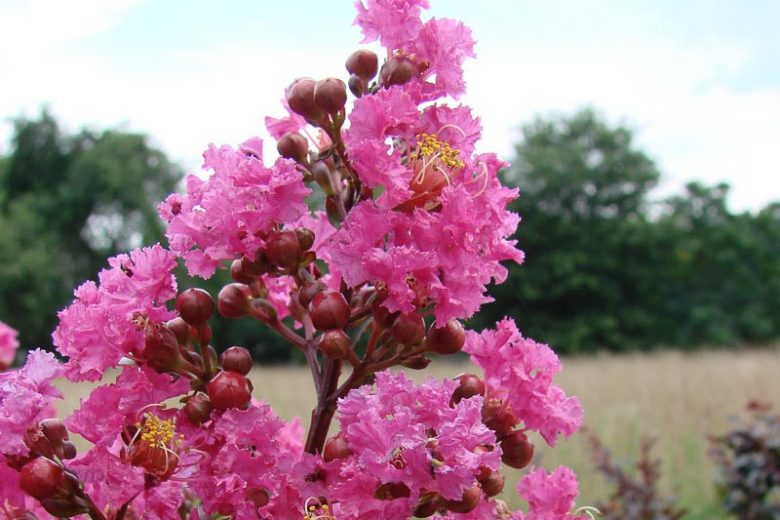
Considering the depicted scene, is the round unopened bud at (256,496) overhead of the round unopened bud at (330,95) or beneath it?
beneath

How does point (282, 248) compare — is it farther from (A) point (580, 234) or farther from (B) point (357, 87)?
(A) point (580, 234)

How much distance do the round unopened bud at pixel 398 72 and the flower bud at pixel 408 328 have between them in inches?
12.7

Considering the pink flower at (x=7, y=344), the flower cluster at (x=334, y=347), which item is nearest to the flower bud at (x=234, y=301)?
the flower cluster at (x=334, y=347)

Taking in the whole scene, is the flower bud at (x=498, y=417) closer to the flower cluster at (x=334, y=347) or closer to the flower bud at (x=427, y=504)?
the flower cluster at (x=334, y=347)

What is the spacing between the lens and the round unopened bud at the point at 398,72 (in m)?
1.12

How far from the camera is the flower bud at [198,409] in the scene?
104 cm

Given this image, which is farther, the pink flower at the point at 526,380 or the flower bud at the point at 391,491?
the pink flower at the point at 526,380

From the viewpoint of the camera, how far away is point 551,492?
1170 millimetres

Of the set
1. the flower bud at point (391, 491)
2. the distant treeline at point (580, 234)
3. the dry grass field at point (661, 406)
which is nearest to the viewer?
the flower bud at point (391, 491)

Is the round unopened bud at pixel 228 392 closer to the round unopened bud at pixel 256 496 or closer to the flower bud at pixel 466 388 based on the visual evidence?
the round unopened bud at pixel 256 496

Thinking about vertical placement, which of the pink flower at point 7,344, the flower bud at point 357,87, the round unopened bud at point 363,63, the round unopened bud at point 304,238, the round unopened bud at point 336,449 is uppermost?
the round unopened bud at point 363,63

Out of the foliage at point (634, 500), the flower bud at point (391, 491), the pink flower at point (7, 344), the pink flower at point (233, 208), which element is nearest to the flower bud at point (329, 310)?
the pink flower at point (233, 208)

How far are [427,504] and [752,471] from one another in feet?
10.1

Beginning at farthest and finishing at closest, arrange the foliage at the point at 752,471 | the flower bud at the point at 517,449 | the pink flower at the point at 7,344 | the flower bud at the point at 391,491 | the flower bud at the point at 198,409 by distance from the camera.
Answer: the foliage at the point at 752,471
the pink flower at the point at 7,344
the flower bud at the point at 517,449
the flower bud at the point at 198,409
the flower bud at the point at 391,491
